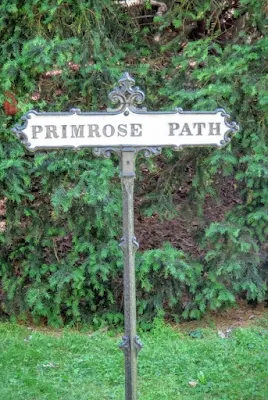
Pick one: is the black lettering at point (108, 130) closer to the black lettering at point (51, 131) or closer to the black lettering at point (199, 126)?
the black lettering at point (51, 131)

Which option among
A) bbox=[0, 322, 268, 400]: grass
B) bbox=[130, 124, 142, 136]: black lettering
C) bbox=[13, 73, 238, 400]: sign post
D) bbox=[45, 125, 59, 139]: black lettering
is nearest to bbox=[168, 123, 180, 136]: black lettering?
bbox=[13, 73, 238, 400]: sign post

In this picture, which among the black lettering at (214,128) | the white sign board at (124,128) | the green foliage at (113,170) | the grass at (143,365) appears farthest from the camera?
the green foliage at (113,170)

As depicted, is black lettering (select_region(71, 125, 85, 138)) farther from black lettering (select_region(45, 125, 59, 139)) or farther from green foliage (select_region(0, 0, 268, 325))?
green foliage (select_region(0, 0, 268, 325))

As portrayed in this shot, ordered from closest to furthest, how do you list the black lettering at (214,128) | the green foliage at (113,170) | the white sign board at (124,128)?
1. the white sign board at (124,128)
2. the black lettering at (214,128)
3. the green foliage at (113,170)

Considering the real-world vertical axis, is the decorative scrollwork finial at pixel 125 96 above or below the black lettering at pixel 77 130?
above

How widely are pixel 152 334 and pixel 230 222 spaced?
4.04 feet

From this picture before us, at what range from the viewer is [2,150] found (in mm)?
4961

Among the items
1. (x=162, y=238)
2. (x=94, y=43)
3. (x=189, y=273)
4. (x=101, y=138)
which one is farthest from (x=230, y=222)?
(x=101, y=138)

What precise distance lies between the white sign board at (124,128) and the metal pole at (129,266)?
0.11 m

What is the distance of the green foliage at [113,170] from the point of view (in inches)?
195

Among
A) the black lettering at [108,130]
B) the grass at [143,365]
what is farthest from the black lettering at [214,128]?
the grass at [143,365]

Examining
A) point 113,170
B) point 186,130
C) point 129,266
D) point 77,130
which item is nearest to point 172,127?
point 186,130

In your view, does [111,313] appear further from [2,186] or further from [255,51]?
[255,51]

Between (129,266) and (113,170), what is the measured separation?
2304 millimetres
